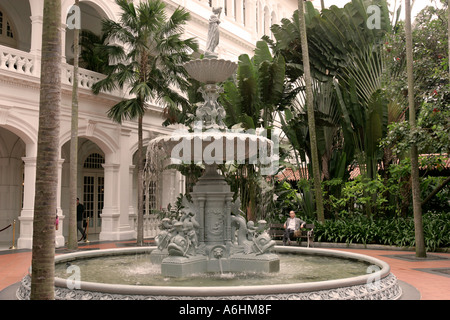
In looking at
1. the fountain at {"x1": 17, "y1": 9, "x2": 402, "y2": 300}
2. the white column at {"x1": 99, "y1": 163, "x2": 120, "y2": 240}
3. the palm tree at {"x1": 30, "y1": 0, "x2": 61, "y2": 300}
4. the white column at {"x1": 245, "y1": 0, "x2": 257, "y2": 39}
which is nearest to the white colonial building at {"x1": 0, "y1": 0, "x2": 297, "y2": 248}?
the white column at {"x1": 99, "y1": 163, "x2": 120, "y2": 240}

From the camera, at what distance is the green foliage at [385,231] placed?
1288cm

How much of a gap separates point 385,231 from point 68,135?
1108cm

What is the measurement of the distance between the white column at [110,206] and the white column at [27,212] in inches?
143

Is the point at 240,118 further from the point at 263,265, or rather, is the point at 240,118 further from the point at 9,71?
the point at 263,265

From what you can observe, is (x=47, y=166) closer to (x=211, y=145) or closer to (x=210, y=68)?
(x=211, y=145)

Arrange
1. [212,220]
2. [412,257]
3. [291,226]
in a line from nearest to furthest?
[212,220] → [412,257] → [291,226]

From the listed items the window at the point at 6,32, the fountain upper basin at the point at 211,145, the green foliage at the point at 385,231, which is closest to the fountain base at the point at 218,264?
the fountain upper basin at the point at 211,145

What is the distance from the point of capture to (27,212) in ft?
49.2

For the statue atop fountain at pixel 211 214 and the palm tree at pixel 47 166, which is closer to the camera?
the palm tree at pixel 47 166

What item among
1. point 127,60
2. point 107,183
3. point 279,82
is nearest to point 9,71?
point 127,60

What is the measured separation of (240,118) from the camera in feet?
54.8

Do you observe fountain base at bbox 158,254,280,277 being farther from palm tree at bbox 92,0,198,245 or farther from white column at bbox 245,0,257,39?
white column at bbox 245,0,257,39

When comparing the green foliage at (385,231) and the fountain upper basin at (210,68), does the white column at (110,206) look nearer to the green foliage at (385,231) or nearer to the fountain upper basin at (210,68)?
the green foliage at (385,231)

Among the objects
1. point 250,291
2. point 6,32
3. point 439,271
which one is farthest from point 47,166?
point 6,32
